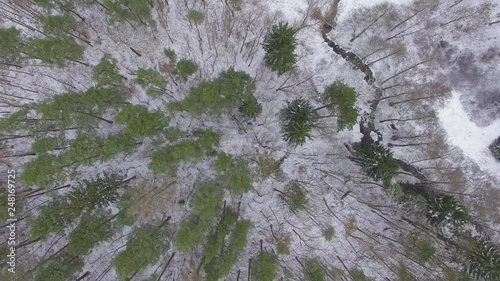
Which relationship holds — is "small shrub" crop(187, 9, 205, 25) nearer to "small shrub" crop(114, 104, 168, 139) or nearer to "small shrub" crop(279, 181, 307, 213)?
"small shrub" crop(114, 104, 168, 139)

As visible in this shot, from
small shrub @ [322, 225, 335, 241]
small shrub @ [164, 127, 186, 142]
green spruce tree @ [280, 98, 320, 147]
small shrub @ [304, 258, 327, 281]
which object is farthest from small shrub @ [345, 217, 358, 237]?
small shrub @ [164, 127, 186, 142]

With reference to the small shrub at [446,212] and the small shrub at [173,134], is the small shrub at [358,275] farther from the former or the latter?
the small shrub at [173,134]

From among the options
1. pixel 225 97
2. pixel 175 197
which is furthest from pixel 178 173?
pixel 225 97

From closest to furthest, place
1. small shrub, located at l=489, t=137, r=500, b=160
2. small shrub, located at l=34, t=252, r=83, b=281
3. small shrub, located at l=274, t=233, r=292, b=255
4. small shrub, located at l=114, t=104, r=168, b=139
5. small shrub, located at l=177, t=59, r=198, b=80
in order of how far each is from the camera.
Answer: small shrub, located at l=114, t=104, r=168, b=139, small shrub, located at l=34, t=252, r=83, b=281, small shrub, located at l=177, t=59, r=198, b=80, small shrub, located at l=274, t=233, r=292, b=255, small shrub, located at l=489, t=137, r=500, b=160

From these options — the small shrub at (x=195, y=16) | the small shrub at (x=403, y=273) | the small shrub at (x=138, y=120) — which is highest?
the small shrub at (x=195, y=16)

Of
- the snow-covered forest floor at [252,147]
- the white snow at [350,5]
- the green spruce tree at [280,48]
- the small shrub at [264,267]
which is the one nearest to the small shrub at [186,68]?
the snow-covered forest floor at [252,147]

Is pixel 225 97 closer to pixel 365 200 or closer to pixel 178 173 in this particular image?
pixel 178 173
